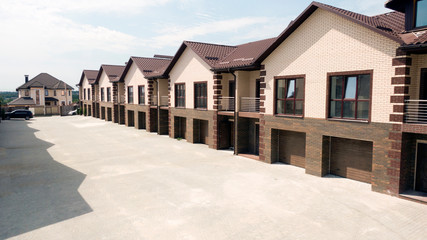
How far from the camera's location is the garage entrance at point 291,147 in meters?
14.9

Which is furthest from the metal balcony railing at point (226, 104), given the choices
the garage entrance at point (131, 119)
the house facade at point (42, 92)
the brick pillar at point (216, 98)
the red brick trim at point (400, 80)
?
the house facade at point (42, 92)

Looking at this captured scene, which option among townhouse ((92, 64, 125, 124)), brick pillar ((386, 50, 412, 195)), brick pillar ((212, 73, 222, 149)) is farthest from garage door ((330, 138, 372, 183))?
townhouse ((92, 64, 125, 124))

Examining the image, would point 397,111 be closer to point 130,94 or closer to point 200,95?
point 200,95

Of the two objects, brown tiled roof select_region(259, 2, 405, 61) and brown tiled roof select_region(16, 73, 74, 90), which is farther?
brown tiled roof select_region(16, 73, 74, 90)

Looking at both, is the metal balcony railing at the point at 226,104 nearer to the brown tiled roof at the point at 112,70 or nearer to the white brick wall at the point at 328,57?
the white brick wall at the point at 328,57

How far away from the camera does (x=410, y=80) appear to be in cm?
1049

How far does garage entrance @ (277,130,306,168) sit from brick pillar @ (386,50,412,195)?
15.3 feet

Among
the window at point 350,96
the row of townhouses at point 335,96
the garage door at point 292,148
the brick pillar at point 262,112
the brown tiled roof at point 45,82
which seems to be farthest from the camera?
the brown tiled roof at point 45,82

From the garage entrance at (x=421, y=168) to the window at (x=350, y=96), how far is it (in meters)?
2.24

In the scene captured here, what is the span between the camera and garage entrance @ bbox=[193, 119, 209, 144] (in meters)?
22.2

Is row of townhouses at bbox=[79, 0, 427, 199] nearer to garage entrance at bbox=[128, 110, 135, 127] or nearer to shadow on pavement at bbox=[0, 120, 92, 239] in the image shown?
shadow on pavement at bbox=[0, 120, 92, 239]

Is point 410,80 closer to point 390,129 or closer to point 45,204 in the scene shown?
point 390,129

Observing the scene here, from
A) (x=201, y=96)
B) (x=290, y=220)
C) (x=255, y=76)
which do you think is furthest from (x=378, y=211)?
(x=201, y=96)

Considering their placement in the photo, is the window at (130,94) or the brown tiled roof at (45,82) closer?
the window at (130,94)
